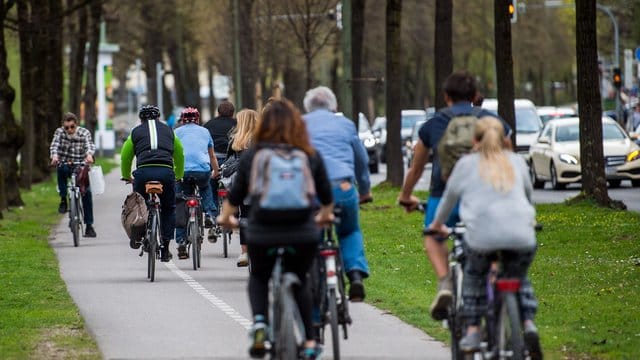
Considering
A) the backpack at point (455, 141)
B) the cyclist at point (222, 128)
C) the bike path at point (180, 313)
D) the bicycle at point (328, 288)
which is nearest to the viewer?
the backpack at point (455, 141)

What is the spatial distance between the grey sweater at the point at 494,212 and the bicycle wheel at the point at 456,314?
0.66 meters

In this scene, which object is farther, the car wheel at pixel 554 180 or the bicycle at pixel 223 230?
the car wheel at pixel 554 180

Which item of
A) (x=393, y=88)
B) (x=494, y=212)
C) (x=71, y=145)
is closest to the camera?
(x=494, y=212)

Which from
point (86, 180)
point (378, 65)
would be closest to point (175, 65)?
point (378, 65)

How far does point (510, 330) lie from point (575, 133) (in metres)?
28.3

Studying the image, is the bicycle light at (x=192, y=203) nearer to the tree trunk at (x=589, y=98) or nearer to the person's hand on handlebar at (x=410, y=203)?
the tree trunk at (x=589, y=98)

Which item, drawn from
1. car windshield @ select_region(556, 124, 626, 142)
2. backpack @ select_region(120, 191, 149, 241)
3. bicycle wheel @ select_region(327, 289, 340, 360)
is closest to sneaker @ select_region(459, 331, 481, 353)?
bicycle wheel @ select_region(327, 289, 340, 360)

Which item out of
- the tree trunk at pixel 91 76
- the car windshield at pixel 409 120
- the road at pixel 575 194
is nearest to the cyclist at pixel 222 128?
the road at pixel 575 194

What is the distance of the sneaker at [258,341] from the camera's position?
876 centimetres

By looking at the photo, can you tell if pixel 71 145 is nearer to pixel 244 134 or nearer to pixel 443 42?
pixel 244 134

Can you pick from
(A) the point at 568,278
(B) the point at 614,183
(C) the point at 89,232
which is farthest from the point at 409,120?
(A) the point at 568,278

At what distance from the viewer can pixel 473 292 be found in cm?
902

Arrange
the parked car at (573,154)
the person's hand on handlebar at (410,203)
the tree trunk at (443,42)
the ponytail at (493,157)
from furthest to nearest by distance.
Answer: the parked car at (573,154) < the tree trunk at (443,42) < the person's hand on handlebar at (410,203) < the ponytail at (493,157)

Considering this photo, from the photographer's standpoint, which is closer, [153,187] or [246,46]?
[153,187]
